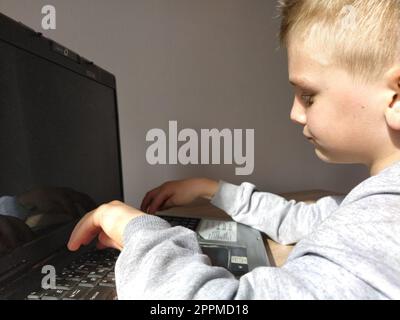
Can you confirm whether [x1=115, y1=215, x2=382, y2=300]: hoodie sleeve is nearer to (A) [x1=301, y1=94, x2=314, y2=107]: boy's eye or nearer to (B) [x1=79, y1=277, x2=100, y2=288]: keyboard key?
(B) [x1=79, y1=277, x2=100, y2=288]: keyboard key

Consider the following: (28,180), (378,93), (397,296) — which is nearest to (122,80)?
(28,180)

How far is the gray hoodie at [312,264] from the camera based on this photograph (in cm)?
25

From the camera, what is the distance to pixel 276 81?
93 centimetres

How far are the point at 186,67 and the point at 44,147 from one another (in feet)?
1.82

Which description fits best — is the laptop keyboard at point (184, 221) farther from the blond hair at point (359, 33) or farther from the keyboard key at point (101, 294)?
the blond hair at point (359, 33)

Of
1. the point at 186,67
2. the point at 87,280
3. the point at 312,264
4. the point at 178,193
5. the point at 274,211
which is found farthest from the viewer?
the point at 186,67

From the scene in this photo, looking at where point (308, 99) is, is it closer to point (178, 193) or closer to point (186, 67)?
point (178, 193)

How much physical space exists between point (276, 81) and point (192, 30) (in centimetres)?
29

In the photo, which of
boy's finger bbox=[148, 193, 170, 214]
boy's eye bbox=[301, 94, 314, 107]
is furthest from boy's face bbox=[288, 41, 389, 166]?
boy's finger bbox=[148, 193, 170, 214]

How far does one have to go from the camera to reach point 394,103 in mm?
346

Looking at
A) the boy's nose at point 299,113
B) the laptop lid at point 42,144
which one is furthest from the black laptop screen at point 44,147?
the boy's nose at point 299,113

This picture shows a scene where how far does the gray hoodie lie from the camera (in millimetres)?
250

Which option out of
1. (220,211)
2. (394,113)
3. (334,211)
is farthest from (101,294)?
(220,211)

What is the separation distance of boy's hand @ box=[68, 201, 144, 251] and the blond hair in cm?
30
